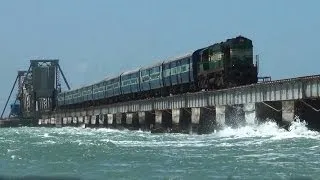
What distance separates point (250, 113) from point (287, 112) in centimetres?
360

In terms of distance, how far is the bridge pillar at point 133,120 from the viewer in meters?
59.4

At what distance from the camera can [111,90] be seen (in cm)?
7125

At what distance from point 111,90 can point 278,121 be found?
126 ft

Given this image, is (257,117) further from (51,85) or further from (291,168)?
(51,85)

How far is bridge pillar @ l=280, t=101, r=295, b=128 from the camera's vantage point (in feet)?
104

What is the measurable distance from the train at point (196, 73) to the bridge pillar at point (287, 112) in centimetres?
925

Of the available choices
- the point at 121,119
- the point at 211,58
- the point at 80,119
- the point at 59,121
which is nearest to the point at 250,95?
the point at 211,58

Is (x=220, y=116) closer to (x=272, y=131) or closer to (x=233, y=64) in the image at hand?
(x=233, y=64)

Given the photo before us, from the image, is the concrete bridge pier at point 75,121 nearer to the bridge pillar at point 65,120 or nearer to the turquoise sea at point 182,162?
the bridge pillar at point 65,120

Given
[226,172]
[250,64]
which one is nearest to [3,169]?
[226,172]

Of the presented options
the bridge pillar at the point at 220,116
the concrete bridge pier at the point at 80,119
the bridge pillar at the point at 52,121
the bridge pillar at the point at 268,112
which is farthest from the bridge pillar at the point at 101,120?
the bridge pillar at the point at 268,112

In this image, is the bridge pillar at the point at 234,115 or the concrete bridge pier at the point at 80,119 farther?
the concrete bridge pier at the point at 80,119

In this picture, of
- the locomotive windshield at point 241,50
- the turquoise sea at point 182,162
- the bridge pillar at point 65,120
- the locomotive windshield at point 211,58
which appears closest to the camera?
the turquoise sea at point 182,162

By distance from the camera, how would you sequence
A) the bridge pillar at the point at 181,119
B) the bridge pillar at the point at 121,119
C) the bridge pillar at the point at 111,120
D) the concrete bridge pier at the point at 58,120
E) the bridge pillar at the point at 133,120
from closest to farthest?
1. the bridge pillar at the point at 181,119
2. the bridge pillar at the point at 133,120
3. the bridge pillar at the point at 121,119
4. the bridge pillar at the point at 111,120
5. the concrete bridge pier at the point at 58,120
